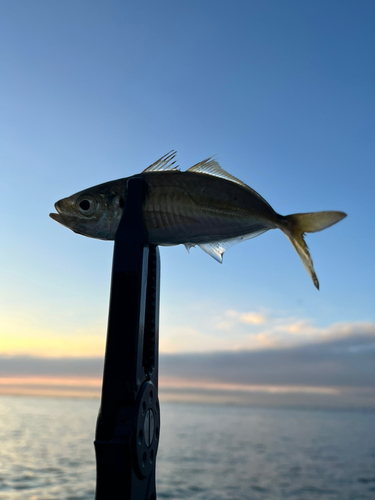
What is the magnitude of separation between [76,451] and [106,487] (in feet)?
178

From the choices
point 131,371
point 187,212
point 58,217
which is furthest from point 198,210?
point 131,371

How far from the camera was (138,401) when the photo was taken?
10.1 ft

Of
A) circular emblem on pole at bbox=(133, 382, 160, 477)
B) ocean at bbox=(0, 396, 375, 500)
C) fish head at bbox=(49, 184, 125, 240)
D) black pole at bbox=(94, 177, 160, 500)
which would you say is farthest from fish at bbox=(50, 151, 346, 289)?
ocean at bbox=(0, 396, 375, 500)

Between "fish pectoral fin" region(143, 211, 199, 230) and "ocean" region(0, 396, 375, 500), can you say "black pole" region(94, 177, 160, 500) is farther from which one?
"ocean" region(0, 396, 375, 500)

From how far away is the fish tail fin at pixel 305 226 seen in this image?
10.4 feet

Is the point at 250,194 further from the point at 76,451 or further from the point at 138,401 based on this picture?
the point at 76,451

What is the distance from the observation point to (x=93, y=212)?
3486 mm

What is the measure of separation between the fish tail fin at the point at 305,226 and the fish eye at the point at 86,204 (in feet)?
5.20

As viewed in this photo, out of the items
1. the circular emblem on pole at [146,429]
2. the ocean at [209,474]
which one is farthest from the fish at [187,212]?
the ocean at [209,474]

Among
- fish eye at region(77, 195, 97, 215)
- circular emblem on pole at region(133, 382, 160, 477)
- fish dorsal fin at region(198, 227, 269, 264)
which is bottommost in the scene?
circular emblem on pole at region(133, 382, 160, 477)

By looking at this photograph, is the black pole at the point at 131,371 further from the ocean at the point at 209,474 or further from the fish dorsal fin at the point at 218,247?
the ocean at the point at 209,474

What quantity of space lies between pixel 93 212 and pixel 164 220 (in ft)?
1.96

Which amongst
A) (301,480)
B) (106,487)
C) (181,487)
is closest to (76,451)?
(181,487)

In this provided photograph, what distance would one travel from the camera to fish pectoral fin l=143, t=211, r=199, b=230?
3.39 metres
